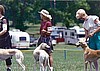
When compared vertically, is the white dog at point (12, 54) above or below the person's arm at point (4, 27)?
below

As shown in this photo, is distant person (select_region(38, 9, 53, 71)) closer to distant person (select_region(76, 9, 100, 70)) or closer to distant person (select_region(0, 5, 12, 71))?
distant person (select_region(76, 9, 100, 70))

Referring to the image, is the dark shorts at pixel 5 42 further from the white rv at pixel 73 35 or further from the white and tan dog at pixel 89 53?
the white rv at pixel 73 35

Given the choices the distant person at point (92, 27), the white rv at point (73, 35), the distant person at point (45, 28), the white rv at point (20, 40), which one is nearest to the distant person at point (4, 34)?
the distant person at point (45, 28)

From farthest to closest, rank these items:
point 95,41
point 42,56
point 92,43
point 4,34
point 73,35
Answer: point 73,35 < point 4,34 < point 92,43 < point 95,41 < point 42,56

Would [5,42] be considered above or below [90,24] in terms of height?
below

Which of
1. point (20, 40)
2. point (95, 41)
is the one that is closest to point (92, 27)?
point (95, 41)

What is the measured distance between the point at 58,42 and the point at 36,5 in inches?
440

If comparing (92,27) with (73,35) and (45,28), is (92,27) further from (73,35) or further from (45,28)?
(73,35)

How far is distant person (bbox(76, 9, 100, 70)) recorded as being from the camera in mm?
9953

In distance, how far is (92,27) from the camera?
1003cm

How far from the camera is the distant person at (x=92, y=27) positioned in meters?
9.95

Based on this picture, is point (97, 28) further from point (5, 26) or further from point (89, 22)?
point (5, 26)

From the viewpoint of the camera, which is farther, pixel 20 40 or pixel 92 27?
pixel 20 40

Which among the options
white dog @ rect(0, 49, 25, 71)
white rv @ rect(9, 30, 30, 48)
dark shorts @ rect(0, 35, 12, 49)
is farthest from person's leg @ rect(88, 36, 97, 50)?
white rv @ rect(9, 30, 30, 48)
